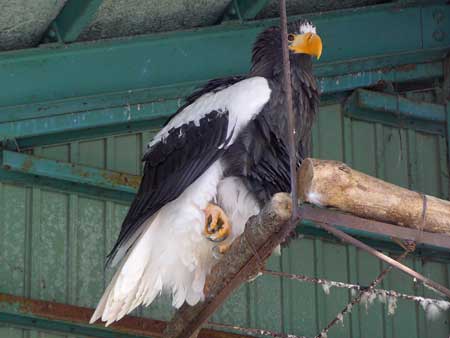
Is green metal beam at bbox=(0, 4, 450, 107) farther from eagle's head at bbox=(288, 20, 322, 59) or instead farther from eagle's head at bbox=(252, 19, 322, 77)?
eagle's head at bbox=(288, 20, 322, 59)

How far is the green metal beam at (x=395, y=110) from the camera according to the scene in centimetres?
754

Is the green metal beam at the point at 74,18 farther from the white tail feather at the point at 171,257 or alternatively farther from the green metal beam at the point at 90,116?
the white tail feather at the point at 171,257

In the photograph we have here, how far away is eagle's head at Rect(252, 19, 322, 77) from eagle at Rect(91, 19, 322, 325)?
205 mm

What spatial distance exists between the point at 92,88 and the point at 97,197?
0.65m

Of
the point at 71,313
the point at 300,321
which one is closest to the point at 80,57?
the point at 71,313

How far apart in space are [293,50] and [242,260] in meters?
1.64

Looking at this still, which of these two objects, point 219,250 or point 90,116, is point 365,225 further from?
point 90,116

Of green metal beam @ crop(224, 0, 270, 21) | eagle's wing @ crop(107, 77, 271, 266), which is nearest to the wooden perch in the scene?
eagle's wing @ crop(107, 77, 271, 266)

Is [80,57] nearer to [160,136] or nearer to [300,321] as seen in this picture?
[160,136]

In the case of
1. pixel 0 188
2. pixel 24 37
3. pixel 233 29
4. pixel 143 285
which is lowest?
pixel 143 285

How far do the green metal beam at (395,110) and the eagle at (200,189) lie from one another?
6.21 feet

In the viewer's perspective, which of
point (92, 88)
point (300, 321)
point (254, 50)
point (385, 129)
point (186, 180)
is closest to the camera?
point (186, 180)

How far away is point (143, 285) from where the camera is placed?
5453mm

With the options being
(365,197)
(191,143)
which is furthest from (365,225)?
(191,143)
